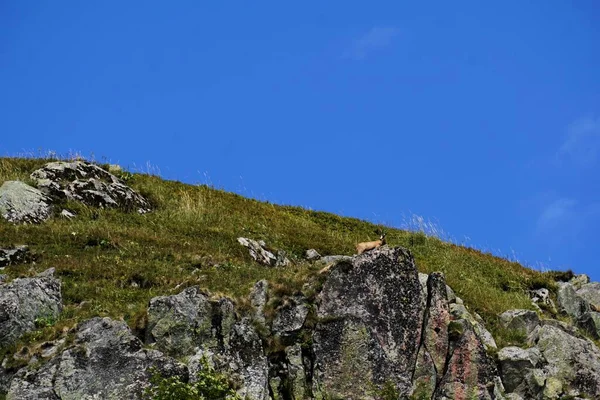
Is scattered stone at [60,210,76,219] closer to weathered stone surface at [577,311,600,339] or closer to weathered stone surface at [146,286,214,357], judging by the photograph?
weathered stone surface at [146,286,214,357]

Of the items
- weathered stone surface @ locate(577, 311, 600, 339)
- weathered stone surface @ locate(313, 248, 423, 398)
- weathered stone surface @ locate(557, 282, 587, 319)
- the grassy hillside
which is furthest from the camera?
weathered stone surface @ locate(557, 282, 587, 319)

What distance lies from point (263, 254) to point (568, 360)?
11864 mm

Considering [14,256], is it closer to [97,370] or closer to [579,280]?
[97,370]

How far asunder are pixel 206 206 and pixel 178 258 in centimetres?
1040

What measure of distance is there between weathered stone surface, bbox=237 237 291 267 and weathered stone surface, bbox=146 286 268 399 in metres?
10.1

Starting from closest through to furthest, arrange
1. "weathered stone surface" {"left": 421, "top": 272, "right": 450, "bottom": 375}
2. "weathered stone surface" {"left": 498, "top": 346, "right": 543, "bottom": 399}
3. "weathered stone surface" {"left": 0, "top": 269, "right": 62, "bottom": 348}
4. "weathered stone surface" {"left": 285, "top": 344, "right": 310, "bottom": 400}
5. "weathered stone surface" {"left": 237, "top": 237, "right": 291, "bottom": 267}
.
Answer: "weathered stone surface" {"left": 285, "top": 344, "right": 310, "bottom": 400}
"weathered stone surface" {"left": 0, "top": 269, "right": 62, "bottom": 348}
"weathered stone surface" {"left": 421, "top": 272, "right": 450, "bottom": 375}
"weathered stone surface" {"left": 498, "top": 346, "right": 543, "bottom": 399}
"weathered stone surface" {"left": 237, "top": 237, "right": 291, "bottom": 267}

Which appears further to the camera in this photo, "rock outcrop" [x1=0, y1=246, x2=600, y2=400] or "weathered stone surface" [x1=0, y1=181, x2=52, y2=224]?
Answer: "weathered stone surface" [x1=0, y1=181, x2=52, y2=224]

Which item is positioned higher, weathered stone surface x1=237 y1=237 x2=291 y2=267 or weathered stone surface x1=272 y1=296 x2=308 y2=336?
weathered stone surface x1=237 y1=237 x2=291 y2=267

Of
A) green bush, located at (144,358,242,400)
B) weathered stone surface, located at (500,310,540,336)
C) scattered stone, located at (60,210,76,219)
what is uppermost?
scattered stone, located at (60,210,76,219)

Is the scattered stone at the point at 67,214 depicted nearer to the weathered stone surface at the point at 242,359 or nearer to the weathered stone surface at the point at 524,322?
the weathered stone surface at the point at 242,359

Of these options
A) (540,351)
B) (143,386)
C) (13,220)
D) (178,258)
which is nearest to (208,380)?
(143,386)

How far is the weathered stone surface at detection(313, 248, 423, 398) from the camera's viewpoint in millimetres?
23641

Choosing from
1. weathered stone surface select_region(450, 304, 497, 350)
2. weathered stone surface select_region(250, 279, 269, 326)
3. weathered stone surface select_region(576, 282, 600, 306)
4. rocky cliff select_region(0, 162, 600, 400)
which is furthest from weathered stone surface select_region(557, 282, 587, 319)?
weathered stone surface select_region(250, 279, 269, 326)

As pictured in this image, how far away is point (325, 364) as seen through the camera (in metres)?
23.6
